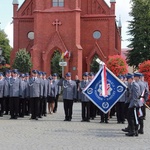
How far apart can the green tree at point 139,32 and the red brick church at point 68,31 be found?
2.25 meters

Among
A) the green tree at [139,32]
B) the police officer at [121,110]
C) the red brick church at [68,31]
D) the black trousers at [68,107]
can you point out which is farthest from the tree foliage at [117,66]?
the green tree at [139,32]

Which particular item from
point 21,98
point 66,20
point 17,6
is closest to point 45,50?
point 66,20

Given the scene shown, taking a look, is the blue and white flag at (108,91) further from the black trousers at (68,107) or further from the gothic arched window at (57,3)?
the gothic arched window at (57,3)

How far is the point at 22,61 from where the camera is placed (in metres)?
45.7

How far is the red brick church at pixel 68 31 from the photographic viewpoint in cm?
4584

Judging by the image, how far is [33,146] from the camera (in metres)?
9.88

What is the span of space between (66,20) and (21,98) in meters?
29.3

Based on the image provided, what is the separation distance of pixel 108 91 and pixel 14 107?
465 cm

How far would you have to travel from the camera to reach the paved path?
992 centimetres

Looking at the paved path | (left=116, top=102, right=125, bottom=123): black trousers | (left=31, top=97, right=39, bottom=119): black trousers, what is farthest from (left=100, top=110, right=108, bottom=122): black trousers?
(left=31, top=97, right=39, bottom=119): black trousers

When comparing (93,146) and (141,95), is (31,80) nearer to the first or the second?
(141,95)

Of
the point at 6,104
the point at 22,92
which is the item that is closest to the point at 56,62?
the point at 6,104

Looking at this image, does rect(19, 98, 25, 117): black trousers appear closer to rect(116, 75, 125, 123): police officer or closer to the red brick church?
rect(116, 75, 125, 123): police officer

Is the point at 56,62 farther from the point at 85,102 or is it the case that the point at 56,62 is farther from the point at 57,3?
the point at 85,102
